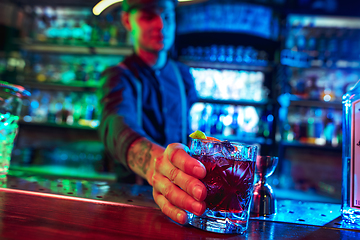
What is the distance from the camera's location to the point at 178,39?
2977mm

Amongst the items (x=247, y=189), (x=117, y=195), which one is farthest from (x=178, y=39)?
(x=247, y=189)

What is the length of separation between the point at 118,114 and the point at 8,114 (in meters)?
0.43

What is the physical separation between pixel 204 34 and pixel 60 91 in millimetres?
1872

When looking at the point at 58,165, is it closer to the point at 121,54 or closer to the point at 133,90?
the point at 121,54

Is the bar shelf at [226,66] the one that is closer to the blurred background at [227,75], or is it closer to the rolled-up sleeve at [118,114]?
the blurred background at [227,75]

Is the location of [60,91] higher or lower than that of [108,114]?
higher

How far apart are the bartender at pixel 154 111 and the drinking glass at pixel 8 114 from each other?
34cm

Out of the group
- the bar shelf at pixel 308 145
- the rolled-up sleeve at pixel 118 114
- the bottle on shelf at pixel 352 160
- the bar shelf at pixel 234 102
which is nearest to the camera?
the bottle on shelf at pixel 352 160

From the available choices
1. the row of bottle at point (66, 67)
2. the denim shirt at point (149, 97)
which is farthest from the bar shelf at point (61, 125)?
the denim shirt at point (149, 97)

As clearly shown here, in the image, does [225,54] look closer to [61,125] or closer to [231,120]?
[231,120]

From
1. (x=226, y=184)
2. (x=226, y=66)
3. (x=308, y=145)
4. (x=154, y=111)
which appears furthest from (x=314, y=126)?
(x=226, y=184)

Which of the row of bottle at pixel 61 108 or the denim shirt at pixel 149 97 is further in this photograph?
the row of bottle at pixel 61 108

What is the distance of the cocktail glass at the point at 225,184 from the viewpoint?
0.50 meters

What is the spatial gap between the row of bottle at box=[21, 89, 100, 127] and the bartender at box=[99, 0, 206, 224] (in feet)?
5.04
